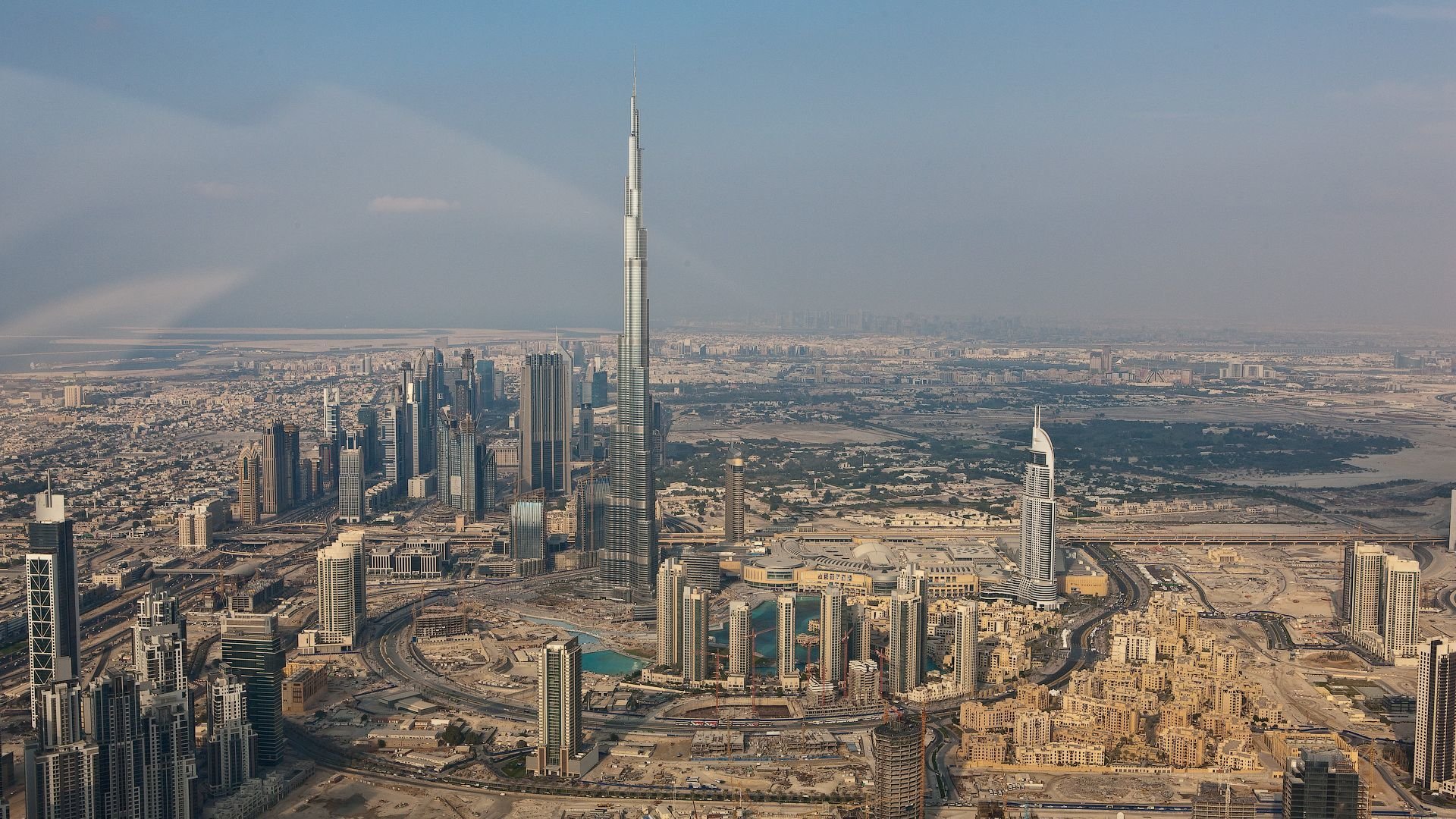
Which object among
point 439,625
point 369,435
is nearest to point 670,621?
point 439,625

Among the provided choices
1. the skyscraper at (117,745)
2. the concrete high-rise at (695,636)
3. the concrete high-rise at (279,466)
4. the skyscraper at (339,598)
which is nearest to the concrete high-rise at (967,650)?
the concrete high-rise at (695,636)

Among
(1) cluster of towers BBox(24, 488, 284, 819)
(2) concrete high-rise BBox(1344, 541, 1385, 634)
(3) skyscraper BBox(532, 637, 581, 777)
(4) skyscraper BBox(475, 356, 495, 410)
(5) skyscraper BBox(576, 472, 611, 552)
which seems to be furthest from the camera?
(4) skyscraper BBox(475, 356, 495, 410)

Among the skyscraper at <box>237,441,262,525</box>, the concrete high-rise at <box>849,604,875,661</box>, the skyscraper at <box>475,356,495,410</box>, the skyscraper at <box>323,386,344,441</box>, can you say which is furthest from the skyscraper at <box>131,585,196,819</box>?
the skyscraper at <box>475,356,495,410</box>

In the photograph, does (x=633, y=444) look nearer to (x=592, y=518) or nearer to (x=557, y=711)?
(x=592, y=518)

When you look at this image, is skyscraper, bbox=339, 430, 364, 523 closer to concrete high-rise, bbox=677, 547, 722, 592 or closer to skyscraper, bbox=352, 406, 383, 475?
skyscraper, bbox=352, 406, 383, 475

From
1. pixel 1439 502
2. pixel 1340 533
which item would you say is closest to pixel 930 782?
pixel 1340 533

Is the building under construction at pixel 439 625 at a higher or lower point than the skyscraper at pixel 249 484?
lower

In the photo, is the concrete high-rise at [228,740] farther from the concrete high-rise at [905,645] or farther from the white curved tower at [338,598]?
Answer: the concrete high-rise at [905,645]
